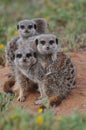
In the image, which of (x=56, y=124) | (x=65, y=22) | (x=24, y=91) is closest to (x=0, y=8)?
(x=65, y=22)

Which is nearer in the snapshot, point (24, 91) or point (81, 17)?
point (24, 91)

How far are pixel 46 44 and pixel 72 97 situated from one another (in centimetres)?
82

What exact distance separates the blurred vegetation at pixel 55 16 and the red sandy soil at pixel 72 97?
1.05 metres

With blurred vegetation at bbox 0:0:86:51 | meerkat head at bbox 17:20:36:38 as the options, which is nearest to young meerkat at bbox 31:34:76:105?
meerkat head at bbox 17:20:36:38

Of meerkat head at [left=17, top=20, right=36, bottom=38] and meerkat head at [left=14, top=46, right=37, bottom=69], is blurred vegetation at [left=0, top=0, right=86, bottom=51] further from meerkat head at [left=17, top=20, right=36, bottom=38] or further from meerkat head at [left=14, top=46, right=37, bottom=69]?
meerkat head at [left=14, top=46, right=37, bottom=69]

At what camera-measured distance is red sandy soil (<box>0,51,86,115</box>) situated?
7.42m

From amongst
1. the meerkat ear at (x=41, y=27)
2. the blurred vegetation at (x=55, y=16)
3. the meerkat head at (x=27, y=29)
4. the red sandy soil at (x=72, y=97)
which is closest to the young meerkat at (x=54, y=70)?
the red sandy soil at (x=72, y=97)

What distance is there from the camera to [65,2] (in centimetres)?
1361

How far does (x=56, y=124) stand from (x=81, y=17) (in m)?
6.52

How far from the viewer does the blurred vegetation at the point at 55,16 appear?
419 inches

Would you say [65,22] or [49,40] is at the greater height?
[49,40]

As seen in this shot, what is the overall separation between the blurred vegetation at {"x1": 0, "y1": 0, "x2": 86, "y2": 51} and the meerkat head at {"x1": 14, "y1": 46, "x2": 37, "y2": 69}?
203 centimetres

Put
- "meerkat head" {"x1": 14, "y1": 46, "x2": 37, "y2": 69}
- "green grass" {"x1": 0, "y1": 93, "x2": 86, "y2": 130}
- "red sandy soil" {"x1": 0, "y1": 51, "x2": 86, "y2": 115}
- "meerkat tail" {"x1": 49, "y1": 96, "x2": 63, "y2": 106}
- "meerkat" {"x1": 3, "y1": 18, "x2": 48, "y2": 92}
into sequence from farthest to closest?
"meerkat" {"x1": 3, "y1": 18, "x2": 48, "y2": 92}
"meerkat head" {"x1": 14, "y1": 46, "x2": 37, "y2": 69}
"meerkat tail" {"x1": 49, "y1": 96, "x2": 63, "y2": 106}
"red sandy soil" {"x1": 0, "y1": 51, "x2": 86, "y2": 115}
"green grass" {"x1": 0, "y1": 93, "x2": 86, "y2": 130}

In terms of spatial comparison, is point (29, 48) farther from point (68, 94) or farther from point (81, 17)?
point (81, 17)
